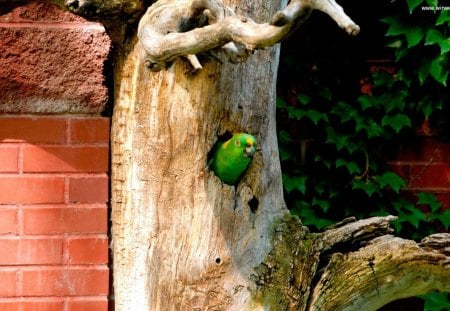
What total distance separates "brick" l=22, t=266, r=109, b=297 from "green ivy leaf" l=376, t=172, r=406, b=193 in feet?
4.61

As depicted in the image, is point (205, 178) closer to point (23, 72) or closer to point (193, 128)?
point (193, 128)

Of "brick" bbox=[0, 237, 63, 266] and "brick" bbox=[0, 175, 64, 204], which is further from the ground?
"brick" bbox=[0, 175, 64, 204]

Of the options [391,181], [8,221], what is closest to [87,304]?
[8,221]

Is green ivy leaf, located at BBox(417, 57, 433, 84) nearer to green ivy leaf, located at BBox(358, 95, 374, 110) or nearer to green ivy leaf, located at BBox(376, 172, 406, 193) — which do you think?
green ivy leaf, located at BBox(358, 95, 374, 110)

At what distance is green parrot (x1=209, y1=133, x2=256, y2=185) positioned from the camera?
6.83ft

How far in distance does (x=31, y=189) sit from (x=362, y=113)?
5.20 ft

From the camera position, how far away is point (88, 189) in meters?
2.41

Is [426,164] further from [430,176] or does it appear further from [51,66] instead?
[51,66]

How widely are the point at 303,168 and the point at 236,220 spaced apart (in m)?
1.29

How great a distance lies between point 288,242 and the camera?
2.27 m

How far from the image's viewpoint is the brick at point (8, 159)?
239 centimetres

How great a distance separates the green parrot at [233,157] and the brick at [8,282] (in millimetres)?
720

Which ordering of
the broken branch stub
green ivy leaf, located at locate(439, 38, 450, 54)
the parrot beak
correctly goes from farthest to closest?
green ivy leaf, located at locate(439, 38, 450, 54) < the parrot beak < the broken branch stub

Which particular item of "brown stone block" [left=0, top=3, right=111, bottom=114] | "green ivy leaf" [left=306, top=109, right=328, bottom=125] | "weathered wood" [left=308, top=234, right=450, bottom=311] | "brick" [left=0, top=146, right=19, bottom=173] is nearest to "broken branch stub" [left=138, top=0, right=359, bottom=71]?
"brown stone block" [left=0, top=3, right=111, bottom=114]
